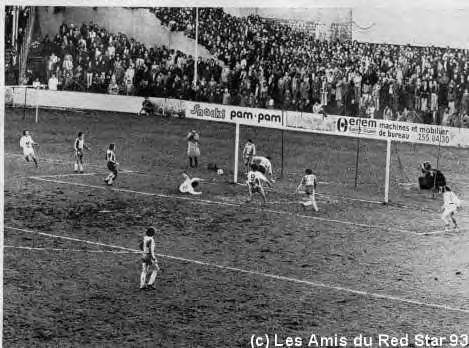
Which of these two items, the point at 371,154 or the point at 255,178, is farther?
the point at 371,154

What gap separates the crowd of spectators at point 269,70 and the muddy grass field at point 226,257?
193 centimetres

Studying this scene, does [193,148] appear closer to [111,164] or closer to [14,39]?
[111,164]

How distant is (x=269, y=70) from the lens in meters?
29.4

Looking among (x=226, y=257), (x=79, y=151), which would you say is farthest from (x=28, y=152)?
(x=226, y=257)

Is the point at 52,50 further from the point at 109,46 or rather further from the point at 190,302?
the point at 190,302

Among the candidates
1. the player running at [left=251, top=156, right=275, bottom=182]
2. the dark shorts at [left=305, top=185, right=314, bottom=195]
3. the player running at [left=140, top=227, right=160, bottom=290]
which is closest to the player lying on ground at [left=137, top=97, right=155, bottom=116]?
the player running at [left=251, top=156, right=275, bottom=182]

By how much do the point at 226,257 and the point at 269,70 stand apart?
584 inches

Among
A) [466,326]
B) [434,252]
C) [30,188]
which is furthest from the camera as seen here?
[30,188]

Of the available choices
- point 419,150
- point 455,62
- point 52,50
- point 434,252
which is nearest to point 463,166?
point 419,150

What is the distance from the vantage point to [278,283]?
1408 cm

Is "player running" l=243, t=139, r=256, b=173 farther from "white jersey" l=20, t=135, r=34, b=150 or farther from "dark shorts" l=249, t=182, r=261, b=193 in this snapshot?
"white jersey" l=20, t=135, r=34, b=150

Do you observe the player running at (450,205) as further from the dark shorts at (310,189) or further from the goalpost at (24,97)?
the goalpost at (24,97)

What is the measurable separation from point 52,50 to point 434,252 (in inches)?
806

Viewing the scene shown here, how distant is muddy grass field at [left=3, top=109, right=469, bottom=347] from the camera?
11.9m
